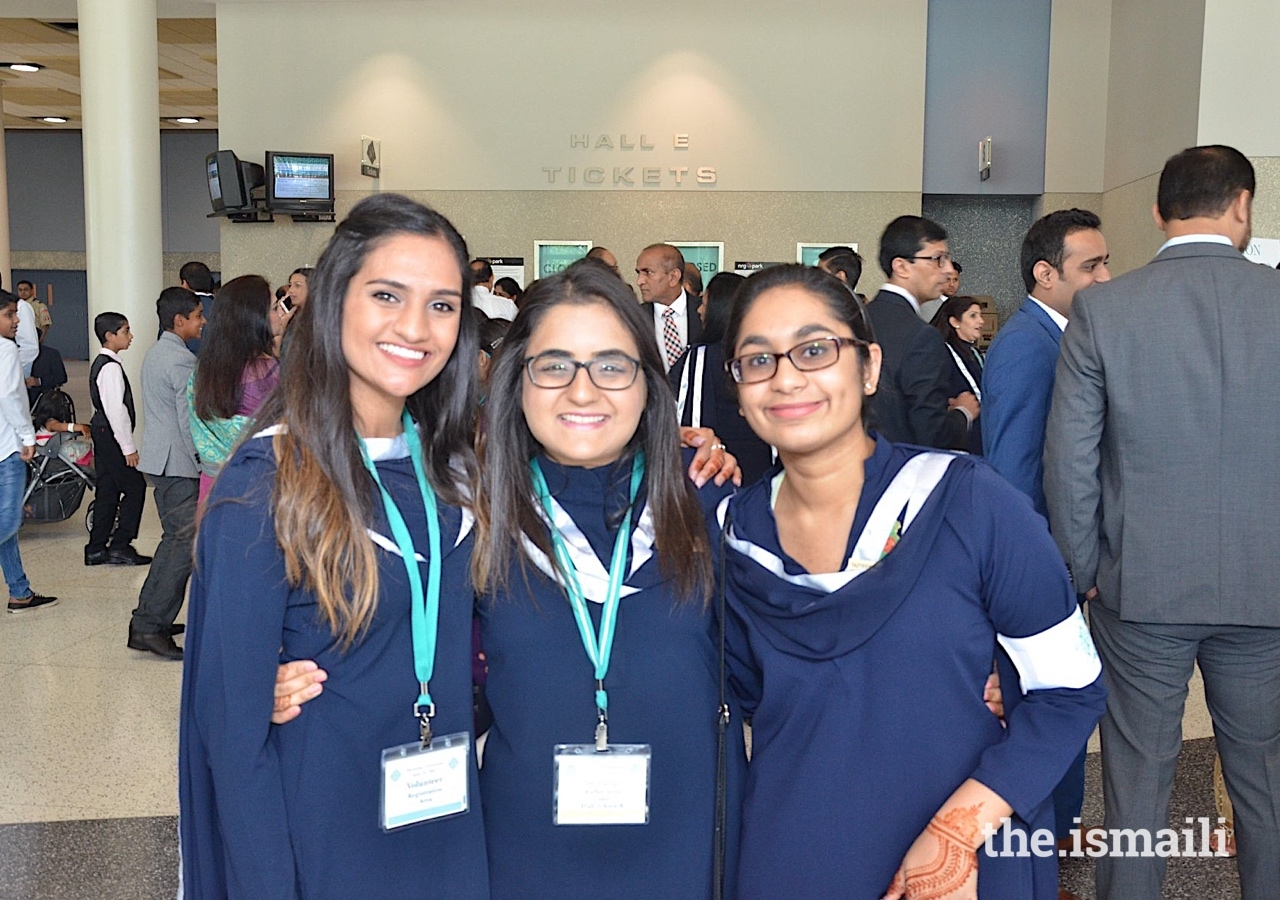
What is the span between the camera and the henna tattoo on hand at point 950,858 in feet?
5.00

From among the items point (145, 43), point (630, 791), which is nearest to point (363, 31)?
point (145, 43)

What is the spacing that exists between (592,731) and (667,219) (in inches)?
397

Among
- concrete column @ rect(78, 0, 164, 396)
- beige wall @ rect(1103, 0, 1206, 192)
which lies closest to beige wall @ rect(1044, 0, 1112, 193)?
beige wall @ rect(1103, 0, 1206, 192)

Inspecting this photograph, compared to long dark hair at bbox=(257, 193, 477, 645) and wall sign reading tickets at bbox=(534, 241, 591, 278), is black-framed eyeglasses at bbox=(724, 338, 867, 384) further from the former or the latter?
wall sign reading tickets at bbox=(534, 241, 591, 278)

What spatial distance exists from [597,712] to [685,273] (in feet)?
19.0

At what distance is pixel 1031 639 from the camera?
158cm

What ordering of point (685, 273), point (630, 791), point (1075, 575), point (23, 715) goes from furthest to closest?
1. point (685, 273)
2. point (23, 715)
3. point (1075, 575)
4. point (630, 791)

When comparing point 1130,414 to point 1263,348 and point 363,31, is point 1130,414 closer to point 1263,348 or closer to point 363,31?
point 1263,348

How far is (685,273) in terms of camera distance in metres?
7.28

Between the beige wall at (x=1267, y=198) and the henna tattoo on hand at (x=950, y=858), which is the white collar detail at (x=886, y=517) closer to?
the henna tattoo on hand at (x=950, y=858)

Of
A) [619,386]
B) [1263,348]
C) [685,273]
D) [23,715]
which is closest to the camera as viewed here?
[619,386]

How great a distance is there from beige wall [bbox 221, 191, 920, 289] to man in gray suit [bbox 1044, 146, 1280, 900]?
8622mm

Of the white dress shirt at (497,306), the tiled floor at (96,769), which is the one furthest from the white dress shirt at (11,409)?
the white dress shirt at (497,306)

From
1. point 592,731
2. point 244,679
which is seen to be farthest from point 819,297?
point 244,679
